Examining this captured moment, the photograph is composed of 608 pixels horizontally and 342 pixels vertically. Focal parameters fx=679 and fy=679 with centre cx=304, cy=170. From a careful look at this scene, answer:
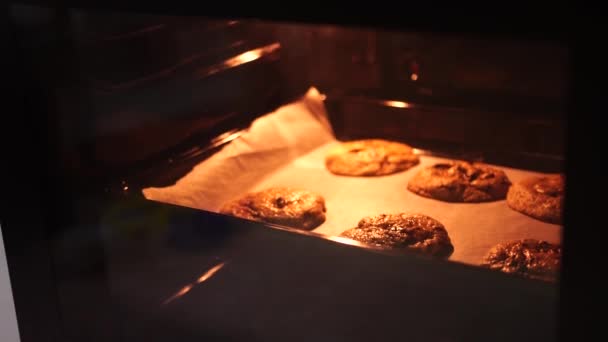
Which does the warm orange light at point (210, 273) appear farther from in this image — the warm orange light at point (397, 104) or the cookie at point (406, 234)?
the warm orange light at point (397, 104)

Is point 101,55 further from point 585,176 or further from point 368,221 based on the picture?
point 585,176

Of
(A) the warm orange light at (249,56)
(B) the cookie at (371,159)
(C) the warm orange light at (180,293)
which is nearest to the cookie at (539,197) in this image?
(B) the cookie at (371,159)

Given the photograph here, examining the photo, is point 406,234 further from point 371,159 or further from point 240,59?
point 240,59

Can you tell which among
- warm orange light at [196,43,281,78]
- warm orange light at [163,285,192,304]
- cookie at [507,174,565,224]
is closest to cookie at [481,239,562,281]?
cookie at [507,174,565,224]

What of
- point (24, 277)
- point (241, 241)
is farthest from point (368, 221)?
point (24, 277)

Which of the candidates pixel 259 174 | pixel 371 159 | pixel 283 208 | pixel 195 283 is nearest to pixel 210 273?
pixel 195 283

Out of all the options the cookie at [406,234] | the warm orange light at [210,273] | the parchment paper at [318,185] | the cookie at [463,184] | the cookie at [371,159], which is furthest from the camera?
the cookie at [371,159]
